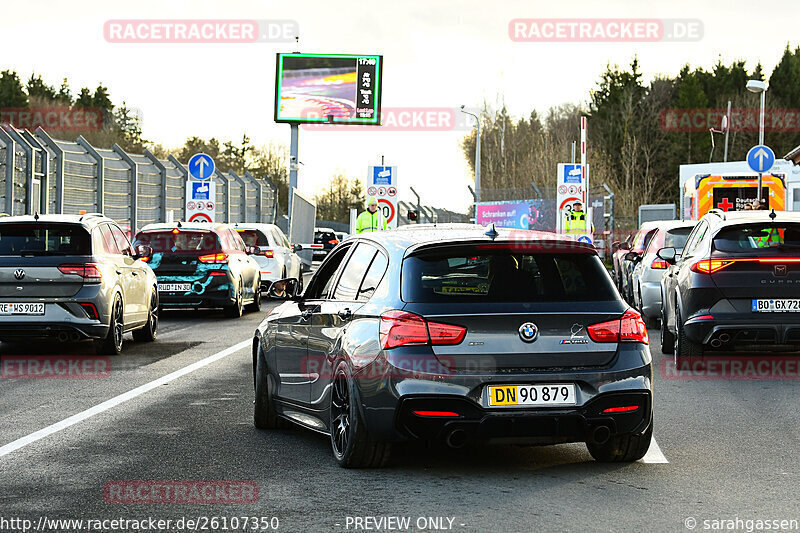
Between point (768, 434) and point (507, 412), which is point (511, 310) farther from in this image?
point (768, 434)

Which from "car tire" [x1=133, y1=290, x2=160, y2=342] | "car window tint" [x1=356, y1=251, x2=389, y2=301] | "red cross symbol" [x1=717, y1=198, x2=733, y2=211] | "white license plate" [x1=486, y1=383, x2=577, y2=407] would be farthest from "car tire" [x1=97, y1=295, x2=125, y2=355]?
"red cross symbol" [x1=717, y1=198, x2=733, y2=211]

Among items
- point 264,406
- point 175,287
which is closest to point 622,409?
point 264,406

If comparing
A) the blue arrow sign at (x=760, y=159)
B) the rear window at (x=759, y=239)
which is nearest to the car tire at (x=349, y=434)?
the rear window at (x=759, y=239)

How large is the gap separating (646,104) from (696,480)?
10134 cm

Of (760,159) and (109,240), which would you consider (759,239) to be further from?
(760,159)

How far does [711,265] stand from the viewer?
1363 cm

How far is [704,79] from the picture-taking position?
360 feet

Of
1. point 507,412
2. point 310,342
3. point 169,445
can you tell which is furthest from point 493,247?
point 169,445

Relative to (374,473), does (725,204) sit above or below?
above

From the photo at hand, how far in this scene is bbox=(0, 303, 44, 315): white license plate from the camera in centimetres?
1430

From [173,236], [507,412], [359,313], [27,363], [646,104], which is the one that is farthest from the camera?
[646,104]

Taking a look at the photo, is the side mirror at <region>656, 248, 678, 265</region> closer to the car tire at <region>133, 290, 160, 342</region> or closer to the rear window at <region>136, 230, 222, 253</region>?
the car tire at <region>133, 290, 160, 342</region>

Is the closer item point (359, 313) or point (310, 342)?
point (359, 313)

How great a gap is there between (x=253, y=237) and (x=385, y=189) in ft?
39.6
